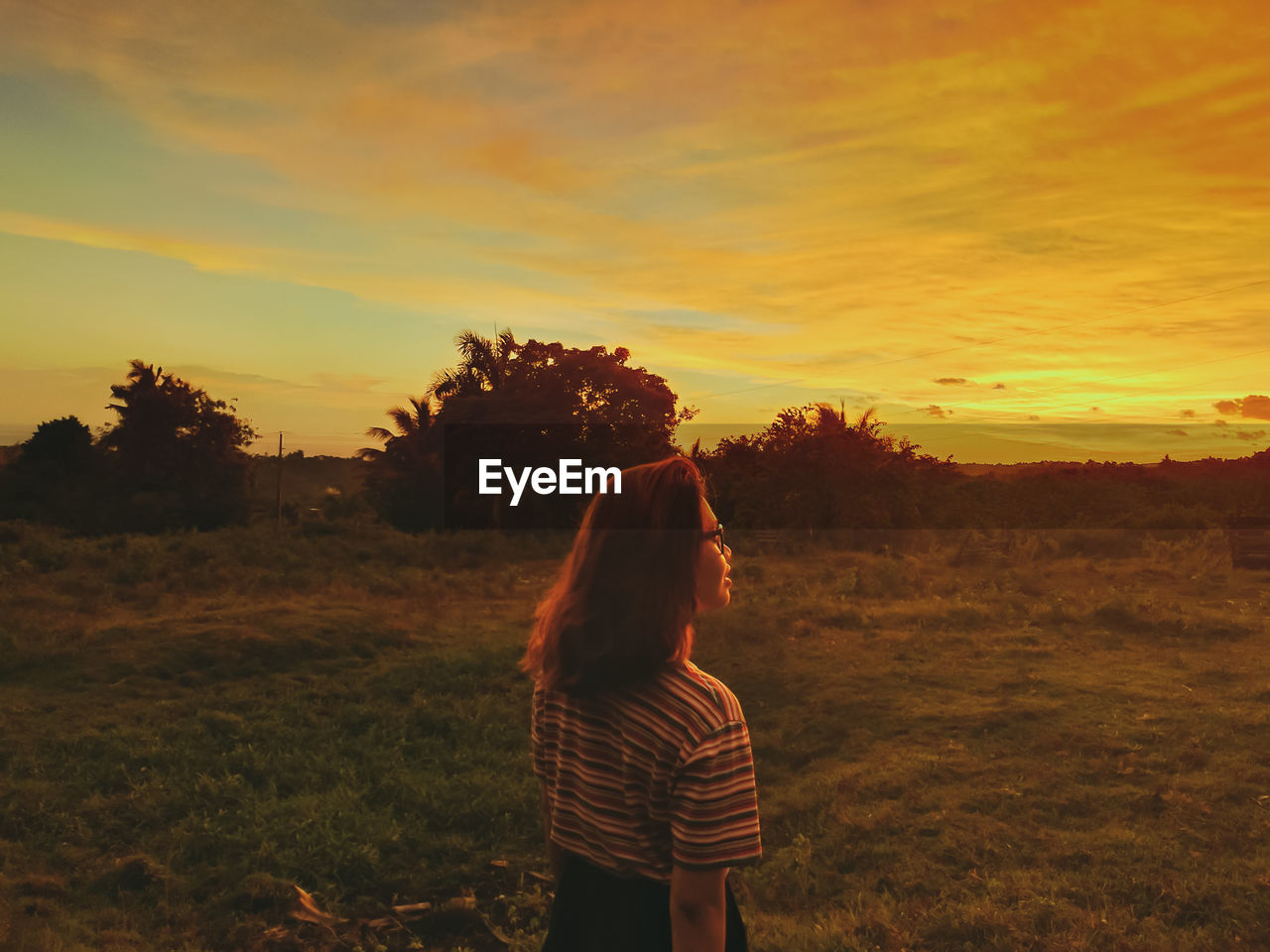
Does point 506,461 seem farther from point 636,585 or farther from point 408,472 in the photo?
point 636,585

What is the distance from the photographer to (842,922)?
5098 millimetres

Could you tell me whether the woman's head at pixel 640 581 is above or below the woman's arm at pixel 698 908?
above

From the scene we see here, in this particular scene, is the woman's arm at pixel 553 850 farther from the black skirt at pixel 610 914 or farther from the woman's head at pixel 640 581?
the woman's head at pixel 640 581

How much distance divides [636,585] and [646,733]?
272mm

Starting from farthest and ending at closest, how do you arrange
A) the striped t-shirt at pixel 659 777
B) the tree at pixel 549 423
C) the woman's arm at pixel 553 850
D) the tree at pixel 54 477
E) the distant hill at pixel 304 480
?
1. the distant hill at pixel 304 480
2. the tree at pixel 549 423
3. the tree at pixel 54 477
4. the woman's arm at pixel 553 850
5. the striped t-shirt at pixel 659 777

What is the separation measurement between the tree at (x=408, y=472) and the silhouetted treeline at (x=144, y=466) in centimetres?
474

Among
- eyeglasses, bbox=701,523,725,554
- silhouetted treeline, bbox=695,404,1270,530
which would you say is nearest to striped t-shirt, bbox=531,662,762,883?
eyeglasses, bbox=701,523,725,554

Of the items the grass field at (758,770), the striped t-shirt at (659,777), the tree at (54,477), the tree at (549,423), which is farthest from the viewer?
the tree at (549,423)

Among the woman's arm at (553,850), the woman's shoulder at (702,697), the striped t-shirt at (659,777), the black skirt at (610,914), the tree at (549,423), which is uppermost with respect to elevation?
the tree at (549,423)

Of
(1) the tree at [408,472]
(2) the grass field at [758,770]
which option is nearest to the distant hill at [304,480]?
(1) the tree at [408,472]

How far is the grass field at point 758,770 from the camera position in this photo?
18.0ft

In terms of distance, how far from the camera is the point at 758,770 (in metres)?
8.30

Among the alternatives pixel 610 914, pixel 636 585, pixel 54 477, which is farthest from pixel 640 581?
pixel 54 477

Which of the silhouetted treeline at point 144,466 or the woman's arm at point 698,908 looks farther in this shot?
the silhouetted treeline at point 144,466
